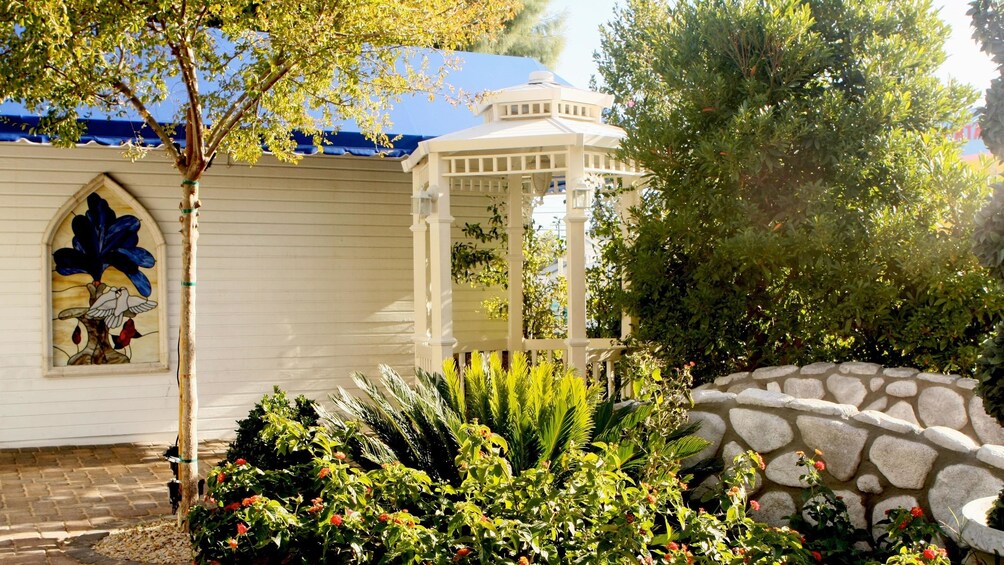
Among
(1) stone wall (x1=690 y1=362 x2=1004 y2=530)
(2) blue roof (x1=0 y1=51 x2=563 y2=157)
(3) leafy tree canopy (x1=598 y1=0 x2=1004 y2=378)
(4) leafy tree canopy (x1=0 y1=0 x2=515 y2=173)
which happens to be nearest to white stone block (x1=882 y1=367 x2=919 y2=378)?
(1) stone wall (x1=690 y1=362 x2=1004 y2=530)

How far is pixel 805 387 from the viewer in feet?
22.2

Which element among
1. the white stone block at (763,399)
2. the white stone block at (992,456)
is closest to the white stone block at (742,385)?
the white stone block at (763,399)

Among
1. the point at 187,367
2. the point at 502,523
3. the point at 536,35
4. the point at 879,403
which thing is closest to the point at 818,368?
the point at 879,403

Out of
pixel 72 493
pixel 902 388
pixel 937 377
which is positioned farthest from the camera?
pixel 72 493

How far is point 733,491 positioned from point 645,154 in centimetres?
350

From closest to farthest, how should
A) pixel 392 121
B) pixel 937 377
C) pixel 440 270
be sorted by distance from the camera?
pixel 937 377, pixel 440 270, pixel 392 121

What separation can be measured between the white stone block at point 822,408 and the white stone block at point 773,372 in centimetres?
154

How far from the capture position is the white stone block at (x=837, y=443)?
505 cm

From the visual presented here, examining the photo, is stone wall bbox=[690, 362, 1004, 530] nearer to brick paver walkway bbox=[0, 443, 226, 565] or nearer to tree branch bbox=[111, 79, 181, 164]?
tree branch bbox=[111, 79, 181, 164]

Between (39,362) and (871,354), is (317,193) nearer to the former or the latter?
(39,362)

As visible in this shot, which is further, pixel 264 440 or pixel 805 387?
pixel 805 387

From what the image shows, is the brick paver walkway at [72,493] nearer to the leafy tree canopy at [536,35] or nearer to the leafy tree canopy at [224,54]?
the leafy tree canopy at [224,54]

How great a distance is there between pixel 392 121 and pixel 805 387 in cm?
481

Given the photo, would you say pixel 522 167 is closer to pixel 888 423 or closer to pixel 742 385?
pixel 742 385
